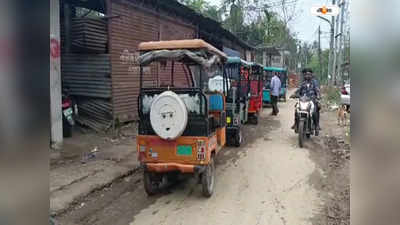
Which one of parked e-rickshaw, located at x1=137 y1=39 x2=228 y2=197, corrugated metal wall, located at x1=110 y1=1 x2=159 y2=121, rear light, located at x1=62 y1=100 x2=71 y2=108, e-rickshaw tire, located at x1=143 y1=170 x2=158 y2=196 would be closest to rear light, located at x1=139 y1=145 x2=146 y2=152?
parked e-rickshaw, located at x1=137 y1=39 x2=228 y2=197

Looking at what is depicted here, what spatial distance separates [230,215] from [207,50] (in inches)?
95.6

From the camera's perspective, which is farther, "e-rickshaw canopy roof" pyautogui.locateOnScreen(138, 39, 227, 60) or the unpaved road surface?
"e-rickshaw canopy roof" pyautogui.locateOnScreen(138, 39, 227, 60)

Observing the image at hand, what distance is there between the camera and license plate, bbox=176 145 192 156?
484 cm

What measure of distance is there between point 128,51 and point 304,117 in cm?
561

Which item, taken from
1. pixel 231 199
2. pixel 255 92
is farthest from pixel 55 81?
pixel 255 92

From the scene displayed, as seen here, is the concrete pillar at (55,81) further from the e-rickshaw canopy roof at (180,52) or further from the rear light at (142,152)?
the rear light at (142,152)

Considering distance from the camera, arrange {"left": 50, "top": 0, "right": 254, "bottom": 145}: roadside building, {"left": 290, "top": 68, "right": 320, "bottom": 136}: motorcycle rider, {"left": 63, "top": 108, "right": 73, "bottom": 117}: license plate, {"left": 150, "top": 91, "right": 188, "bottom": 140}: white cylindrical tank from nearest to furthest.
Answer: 1. {"left": 150, "top": 91, "right": 188, "bottom": 140}: white cylindrical tank
2. {"left": 63, "top": 108, "right": 73, "bottom": 117}: license plate
3. {"left": 290, "top": 68, "right": 320, "bottom": 136}: motorcycle rider
4. {"left": 50, "top": 0, "right": 254, "bottom": 145}: roadside building

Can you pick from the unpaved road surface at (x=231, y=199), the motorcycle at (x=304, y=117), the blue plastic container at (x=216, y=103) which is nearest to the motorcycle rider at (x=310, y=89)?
the motorcycle at (x=304, y=117)

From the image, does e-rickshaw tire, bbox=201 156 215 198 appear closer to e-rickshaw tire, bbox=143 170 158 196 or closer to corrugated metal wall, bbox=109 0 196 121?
e-rickshaw tire, bbox=143 170 158 196

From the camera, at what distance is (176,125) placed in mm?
4715

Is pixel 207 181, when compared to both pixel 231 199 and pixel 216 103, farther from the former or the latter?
pixel 216 103

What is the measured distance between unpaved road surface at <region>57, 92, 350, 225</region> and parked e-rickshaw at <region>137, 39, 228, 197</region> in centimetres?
35
